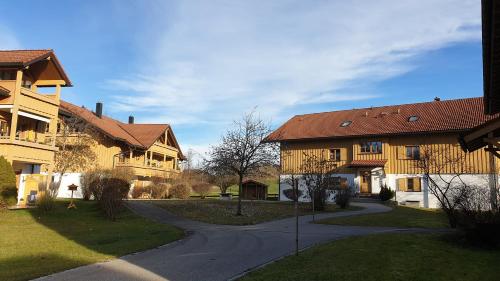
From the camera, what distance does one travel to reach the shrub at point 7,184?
72.7 feet

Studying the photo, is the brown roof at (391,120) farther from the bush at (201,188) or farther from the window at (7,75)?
the window at (7,75)

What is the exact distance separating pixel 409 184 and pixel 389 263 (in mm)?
32999

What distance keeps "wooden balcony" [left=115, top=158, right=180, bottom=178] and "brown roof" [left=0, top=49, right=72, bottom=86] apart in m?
15.5

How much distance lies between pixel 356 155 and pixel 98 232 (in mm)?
30915

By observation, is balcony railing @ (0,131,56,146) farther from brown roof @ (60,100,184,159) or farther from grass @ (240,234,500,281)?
grass @ (240,234,500,281)

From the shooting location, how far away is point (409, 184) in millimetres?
40438

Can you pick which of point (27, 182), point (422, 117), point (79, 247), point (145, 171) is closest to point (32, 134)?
point (27, 182)

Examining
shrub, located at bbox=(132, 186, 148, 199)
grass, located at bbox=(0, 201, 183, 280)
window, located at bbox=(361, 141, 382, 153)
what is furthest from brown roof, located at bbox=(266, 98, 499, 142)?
grass, located at bbox=(0, 201, 183, 280)

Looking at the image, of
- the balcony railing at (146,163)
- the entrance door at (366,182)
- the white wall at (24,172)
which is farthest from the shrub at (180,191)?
the entrance door at (366,182)

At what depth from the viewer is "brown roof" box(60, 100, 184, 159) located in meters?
43.7

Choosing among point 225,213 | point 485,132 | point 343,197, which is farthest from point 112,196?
point 485,132

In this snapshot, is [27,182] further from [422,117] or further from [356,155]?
[422,117]

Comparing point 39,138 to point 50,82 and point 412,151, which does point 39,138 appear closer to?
point 50,82

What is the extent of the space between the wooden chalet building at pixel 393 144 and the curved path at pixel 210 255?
17864 mm
